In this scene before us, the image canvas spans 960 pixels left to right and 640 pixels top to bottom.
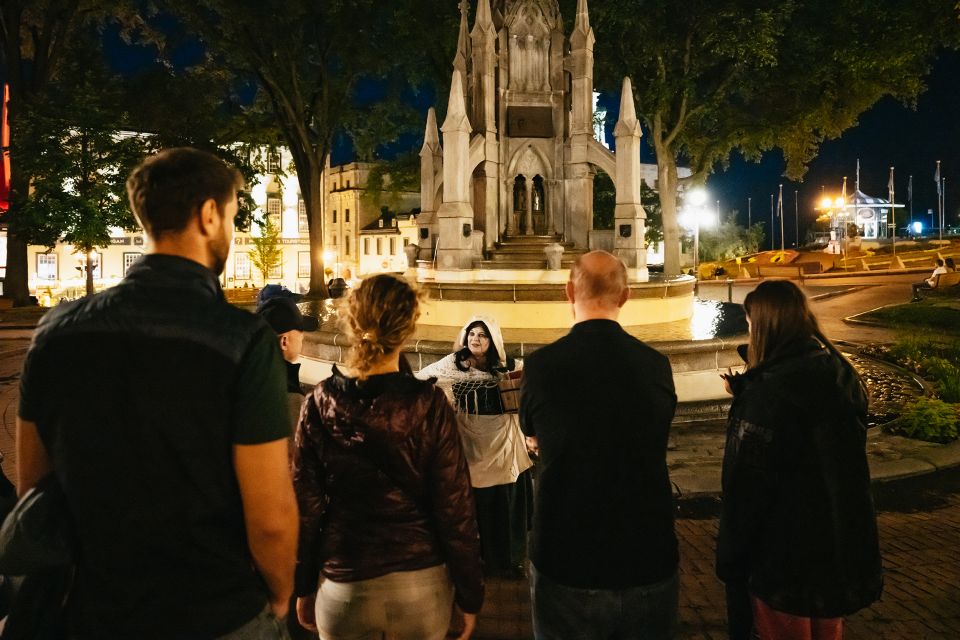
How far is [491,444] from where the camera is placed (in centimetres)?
395

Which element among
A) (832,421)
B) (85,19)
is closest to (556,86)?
(832,421)

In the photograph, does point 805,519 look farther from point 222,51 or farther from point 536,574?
point 222,51

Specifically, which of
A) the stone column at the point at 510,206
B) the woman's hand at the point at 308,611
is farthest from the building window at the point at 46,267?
the woman's hand at the point at 308,611

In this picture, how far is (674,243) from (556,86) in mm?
15751

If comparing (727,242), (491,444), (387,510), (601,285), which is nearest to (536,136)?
(491,444)

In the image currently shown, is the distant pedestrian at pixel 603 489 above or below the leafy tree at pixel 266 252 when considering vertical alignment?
below

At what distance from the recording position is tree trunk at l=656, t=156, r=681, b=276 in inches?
1219

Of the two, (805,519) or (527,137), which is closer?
(805,519)

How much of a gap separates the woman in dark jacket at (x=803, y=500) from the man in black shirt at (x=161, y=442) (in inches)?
75.3

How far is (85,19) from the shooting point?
30.1 metres

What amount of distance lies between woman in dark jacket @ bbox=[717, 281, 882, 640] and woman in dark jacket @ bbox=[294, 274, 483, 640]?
119 centimetres

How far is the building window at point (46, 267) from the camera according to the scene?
171 ft

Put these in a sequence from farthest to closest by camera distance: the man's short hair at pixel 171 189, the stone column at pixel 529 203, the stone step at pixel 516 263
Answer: the stone column at pixel 529 203
the stone step at pixel 516 263
the man's short hair at pixel 171 189

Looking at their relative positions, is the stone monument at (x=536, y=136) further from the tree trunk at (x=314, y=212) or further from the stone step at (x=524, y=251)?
the tree trunk at (x=314, y=212)
